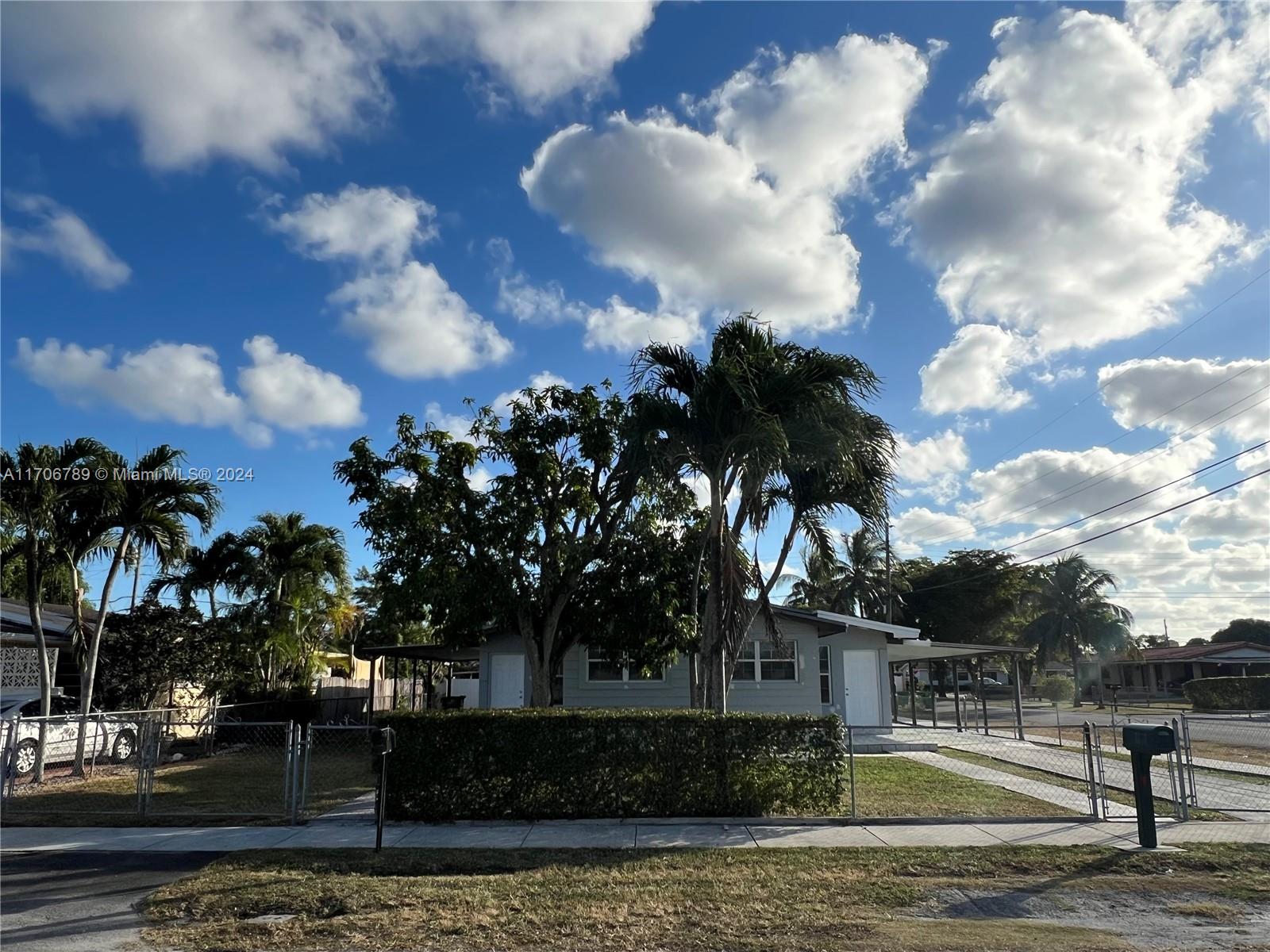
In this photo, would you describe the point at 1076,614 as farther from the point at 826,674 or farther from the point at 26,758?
the point at 26,758

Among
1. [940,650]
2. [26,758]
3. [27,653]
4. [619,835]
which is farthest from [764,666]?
[27,653]

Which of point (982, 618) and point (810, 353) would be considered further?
point (982, 618)

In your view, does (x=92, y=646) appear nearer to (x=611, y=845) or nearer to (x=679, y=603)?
(x=679, y=603)

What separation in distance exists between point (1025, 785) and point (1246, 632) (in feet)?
272

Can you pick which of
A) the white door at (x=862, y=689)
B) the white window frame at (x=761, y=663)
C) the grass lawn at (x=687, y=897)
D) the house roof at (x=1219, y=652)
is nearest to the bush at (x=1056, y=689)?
the house roof at (x=1219, y=652)

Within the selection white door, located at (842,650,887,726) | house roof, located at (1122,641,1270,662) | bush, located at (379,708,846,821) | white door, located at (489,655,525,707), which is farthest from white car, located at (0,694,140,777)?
house roof, located at (1122,641,1270,662)

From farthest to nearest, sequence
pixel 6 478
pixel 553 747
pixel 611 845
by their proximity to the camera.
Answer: pixel 6 478, pixel 553 747, pixel 611 845

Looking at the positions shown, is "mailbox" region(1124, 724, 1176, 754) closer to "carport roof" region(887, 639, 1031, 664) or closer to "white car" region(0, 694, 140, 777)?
"carport roof" region(887, 639, 1031, 664)

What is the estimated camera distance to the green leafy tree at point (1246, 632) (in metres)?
76.9

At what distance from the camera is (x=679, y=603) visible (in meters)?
17.1

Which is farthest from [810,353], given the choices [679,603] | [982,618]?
[982,618]

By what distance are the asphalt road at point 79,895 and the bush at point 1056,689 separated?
63134 mm

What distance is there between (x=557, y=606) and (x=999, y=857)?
1033 centimetres

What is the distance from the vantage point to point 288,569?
26797 millimetres
